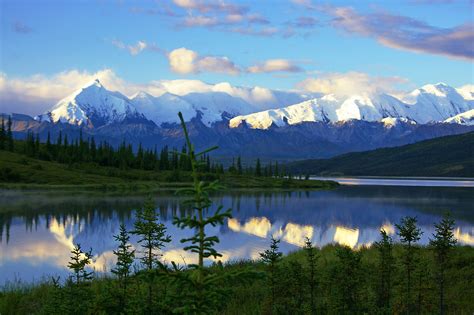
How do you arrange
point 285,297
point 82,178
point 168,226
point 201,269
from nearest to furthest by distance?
point 201,269 → point 285,297 → point 168,226 → point 82,178

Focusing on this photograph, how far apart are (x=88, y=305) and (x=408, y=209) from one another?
10130 cm

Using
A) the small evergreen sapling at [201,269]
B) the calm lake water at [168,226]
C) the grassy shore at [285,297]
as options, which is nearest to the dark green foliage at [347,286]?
the grassy shore at [285,297]

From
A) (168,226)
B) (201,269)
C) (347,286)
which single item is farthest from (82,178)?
(201,269)

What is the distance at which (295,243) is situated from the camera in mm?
59719

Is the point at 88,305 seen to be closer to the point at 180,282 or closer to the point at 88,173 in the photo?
the point at 180,282

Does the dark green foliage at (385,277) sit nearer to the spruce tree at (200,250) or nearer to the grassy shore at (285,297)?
the grassy shore at (285,297)

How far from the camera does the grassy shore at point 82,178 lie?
467ft

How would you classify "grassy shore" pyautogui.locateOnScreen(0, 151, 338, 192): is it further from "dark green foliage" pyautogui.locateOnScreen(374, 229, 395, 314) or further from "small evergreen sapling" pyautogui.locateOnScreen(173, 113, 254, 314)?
"small evergreen sapling" pyautogui.locateOnScreen(173, 113, 254, 314)

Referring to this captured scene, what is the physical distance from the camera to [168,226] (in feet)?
233

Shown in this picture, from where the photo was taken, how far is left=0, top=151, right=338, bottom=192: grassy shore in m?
142

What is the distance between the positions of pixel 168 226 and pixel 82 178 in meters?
94.8

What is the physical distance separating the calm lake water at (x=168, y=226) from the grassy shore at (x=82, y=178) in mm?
22800

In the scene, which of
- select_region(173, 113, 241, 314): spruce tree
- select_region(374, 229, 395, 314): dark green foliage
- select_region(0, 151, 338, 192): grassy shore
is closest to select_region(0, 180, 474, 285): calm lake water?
select_region(374, 229, 395, 314): dark green foliage

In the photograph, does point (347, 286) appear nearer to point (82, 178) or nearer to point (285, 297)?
point (285, 297)
